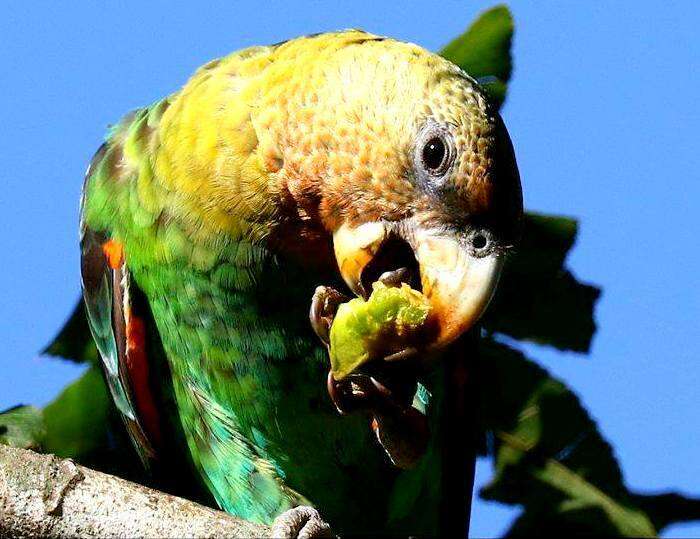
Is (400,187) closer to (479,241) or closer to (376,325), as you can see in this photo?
(479,241)

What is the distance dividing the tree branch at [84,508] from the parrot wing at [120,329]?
1278 millimetres

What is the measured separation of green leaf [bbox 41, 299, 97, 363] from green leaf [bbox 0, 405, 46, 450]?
0.44 meters

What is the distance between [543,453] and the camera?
3670 mm

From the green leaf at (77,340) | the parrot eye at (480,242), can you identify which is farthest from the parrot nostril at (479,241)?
the green leaf at (77,340)

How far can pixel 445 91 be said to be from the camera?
2.70 metres

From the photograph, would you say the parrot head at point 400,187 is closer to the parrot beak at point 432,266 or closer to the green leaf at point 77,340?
the parrot beak at point 432,266

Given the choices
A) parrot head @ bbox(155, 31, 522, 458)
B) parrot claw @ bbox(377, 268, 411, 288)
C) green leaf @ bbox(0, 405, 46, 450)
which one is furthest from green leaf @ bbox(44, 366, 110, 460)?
parrot claw @ bbox(377, 268, 411, 288)

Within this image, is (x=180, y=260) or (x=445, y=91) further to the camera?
(x=180, y=260)

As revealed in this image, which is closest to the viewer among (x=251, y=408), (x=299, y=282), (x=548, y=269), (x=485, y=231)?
A: (x=485, y=231)

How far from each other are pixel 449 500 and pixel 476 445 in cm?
23

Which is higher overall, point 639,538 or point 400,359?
point 400,359

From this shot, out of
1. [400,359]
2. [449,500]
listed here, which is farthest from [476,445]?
[400,359]

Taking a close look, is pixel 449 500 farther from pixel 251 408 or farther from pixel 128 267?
pixel 128 267

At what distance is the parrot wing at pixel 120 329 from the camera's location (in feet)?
11.3
